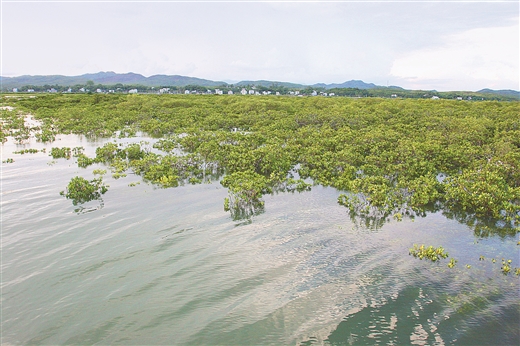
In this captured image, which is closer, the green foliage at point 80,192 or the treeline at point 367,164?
the treeline at point 367,164

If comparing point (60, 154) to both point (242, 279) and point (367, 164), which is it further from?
point (367, 164)

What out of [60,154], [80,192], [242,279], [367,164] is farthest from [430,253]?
[60,154]

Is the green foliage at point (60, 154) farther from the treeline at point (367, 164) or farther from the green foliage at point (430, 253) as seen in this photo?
the green foliage at point (430, 253)

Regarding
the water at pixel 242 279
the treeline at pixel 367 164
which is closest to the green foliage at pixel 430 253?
the water at pixel 242 279

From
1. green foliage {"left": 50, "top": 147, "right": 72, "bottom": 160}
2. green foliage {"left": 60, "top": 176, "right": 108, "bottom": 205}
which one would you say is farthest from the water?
green foliage {"left": 50, "top": 147, "right": 72, "bottom": 160}

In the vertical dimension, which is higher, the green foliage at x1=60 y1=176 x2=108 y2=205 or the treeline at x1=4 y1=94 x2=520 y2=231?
the treeline at x1=4 y1=94 x2=520 y2=231

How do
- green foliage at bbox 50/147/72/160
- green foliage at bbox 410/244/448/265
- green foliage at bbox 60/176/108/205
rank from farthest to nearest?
green foliage at bbox 50/147/72/160 < green foliage at bbox 60/176/108/205 < green foliage at bbox 410/244/448/265

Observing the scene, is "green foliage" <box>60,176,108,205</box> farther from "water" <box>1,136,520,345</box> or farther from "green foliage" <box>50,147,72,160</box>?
"green foliage" <box>50,147,72,160</box>

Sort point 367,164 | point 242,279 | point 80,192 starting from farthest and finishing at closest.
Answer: point 367,164
point 80,192
point 242,279

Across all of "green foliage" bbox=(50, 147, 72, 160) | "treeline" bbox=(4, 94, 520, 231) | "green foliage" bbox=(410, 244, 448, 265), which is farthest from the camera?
"green foliage" bbox=(50, 147, 72, 160)
